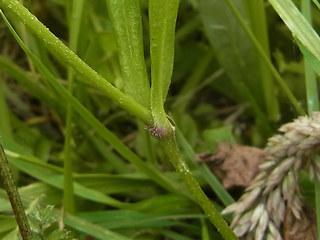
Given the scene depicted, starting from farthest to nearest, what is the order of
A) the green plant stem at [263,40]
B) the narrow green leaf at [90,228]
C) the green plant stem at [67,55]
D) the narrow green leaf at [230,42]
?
the narrow green leaf at [230,42], the green plant stem at [263,40], the narrow green leaf at [90,228], the green plant stem at [67,55]

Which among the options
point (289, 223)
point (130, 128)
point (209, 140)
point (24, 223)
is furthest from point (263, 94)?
point (24, 223)

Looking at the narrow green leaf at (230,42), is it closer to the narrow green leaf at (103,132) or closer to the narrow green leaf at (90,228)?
the narrow green leaf at (103,132)

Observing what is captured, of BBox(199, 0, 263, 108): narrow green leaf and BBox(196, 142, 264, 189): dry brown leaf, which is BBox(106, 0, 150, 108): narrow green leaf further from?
BBox(199, 0, 263, 108): narrow green leaf

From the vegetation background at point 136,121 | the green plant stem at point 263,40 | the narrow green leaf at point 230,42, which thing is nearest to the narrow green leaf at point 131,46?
the vegetation background at point 136,121

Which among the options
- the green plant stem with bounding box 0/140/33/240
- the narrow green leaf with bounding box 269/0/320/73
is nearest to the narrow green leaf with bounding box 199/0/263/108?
the narrow green leaf with bounding box 269/0/320/73

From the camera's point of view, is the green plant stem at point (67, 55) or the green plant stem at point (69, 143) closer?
the green plant stem at point (67, 55)

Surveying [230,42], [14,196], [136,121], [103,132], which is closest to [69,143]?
[103,132]
